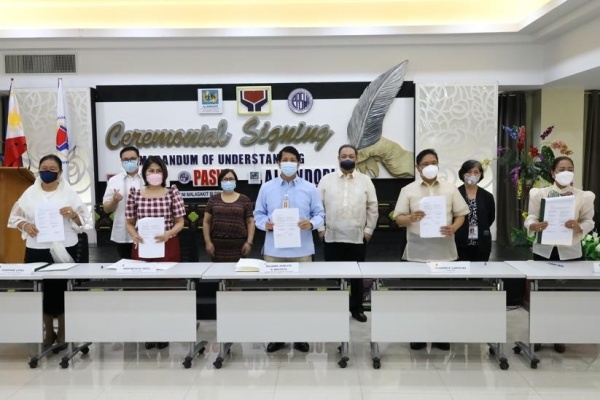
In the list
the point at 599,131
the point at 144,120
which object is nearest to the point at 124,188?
the point at 144,120

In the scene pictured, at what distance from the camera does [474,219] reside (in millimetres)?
4223

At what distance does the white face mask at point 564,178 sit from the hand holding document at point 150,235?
117 inches

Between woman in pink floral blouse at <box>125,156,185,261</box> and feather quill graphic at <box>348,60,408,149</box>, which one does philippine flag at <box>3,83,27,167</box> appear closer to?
woman in pink floral blouse at <box>125,156,185,261</box>

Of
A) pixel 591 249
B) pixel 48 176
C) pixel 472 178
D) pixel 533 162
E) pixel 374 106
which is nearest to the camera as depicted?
pixel 48 176

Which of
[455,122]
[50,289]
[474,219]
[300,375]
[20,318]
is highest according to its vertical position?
[455,122]

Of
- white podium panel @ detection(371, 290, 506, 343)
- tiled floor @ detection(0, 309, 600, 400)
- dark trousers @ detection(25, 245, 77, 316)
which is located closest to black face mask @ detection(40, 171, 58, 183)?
dark trousers @ detection(25, 245, 77, 316)

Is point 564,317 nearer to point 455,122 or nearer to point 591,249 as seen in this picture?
point 591,249

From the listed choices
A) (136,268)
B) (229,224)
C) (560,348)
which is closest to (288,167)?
(229,224)

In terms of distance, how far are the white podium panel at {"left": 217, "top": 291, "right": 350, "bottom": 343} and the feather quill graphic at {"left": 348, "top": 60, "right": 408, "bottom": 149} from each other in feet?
12.2

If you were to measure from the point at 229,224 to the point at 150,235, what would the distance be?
70 centimetres

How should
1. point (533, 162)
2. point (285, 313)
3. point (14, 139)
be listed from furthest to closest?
1. point (14, 139)
2. point (533, 162)
3. point (285, 313)

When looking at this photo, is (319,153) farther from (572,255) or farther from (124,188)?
(572,255)

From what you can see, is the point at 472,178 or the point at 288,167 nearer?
the point at 288,167

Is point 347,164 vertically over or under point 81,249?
over
